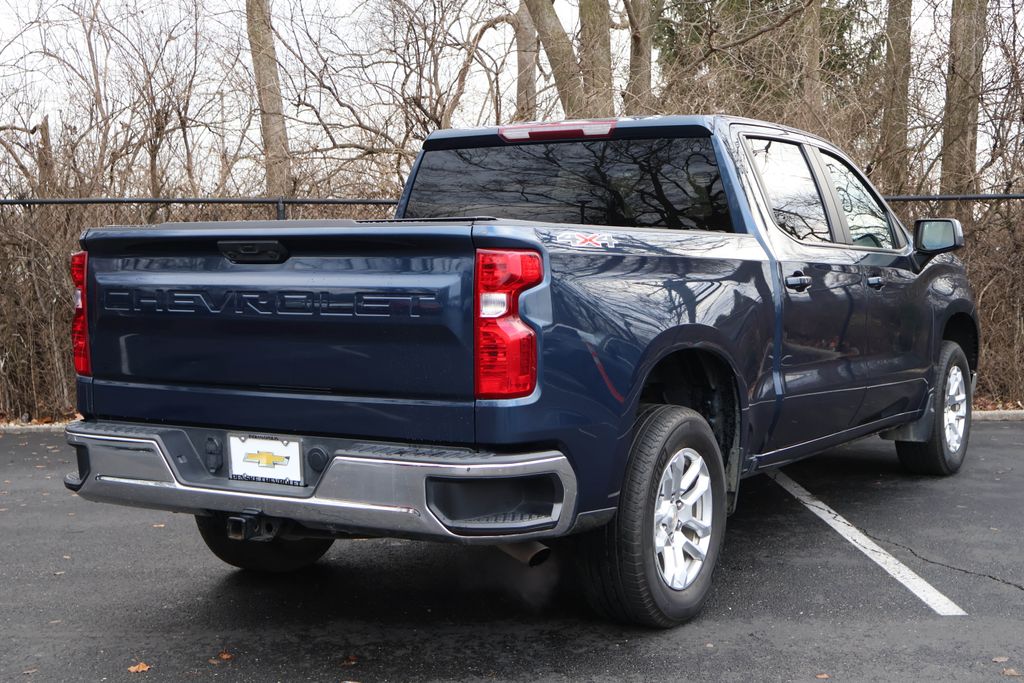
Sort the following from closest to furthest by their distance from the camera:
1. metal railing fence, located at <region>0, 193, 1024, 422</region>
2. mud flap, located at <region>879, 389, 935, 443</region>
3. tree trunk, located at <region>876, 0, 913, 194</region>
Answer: mud flap, located at <region>879, 389, 935, 443</region>, metal railing fence, located at <region>0, 193, 1024, 422</region>, tree trunk, located at <region>876, 0, 913, 194</region>

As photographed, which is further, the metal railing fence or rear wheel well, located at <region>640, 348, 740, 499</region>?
the metal railing fence

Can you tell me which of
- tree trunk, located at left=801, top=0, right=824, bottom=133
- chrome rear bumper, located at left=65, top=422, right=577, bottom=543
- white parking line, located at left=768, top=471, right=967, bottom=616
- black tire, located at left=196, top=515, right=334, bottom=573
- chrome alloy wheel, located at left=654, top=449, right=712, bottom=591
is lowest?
white parking line, located at left=768, top=471, right=967, bottom=616

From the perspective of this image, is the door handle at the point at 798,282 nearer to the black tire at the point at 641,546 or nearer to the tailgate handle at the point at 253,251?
the black tire at the point at 641,546

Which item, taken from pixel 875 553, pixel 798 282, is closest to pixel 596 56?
pixel 798 282

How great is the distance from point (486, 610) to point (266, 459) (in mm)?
1240

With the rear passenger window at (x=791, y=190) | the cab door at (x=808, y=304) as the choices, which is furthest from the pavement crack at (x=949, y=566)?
the rear passenger window at (x=791, y=190)

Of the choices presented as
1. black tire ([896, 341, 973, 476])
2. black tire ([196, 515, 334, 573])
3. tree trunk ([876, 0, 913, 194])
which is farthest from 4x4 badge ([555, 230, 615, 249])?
tree trunk ([876, 0, 913, 194])

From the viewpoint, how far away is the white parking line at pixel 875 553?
459cm

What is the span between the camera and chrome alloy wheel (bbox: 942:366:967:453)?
7047mm

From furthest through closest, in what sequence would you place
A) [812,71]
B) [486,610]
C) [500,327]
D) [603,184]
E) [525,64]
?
[525,64] → [812,71] → [603,184] → [486,610] → [500,327]

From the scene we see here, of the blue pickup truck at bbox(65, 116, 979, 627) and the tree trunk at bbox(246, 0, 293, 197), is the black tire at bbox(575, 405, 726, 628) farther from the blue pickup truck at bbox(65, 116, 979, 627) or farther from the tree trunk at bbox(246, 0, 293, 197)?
the tree trunk at bbox(246, 0, 293, 197)

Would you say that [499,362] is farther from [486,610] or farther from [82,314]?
[82,314]

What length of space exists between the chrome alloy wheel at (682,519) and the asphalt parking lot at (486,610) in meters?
0.23

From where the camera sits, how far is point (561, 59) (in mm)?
12125
